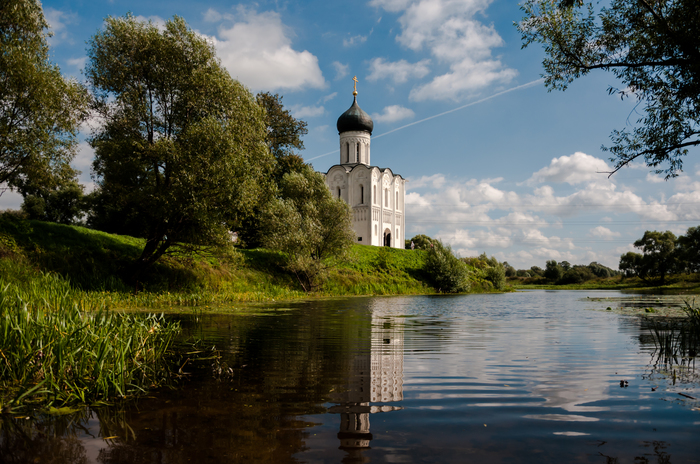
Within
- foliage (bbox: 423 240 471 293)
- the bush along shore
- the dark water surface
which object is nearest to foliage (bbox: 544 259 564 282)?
the bush along shore

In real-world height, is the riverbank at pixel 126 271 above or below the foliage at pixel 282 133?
below

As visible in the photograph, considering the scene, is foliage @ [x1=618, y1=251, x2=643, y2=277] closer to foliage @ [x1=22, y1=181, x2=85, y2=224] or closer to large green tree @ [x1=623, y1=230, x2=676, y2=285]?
large green tree @ [x1=623, y1=230, x2=676, y2=285]

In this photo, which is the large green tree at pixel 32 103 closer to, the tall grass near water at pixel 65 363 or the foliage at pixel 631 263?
the tall grass near water at pixel 65 363

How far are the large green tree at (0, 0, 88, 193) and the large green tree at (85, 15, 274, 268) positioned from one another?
56.6 inches

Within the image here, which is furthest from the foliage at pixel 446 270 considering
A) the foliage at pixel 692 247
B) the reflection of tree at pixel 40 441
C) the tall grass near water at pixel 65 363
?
the reflection of tree at pixel 40 441

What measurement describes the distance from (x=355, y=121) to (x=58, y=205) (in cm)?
4116

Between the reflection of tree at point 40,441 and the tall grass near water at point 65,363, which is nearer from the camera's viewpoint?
the reflection of tree at point 40,441

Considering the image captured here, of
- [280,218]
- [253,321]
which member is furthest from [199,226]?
[280,218]

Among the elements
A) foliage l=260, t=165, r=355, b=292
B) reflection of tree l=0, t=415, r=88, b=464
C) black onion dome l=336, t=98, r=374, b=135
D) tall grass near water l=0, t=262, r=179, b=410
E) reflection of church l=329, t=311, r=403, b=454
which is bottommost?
reflection of church l=329, t=311, r=403, b=454

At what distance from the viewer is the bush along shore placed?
14.3 feet

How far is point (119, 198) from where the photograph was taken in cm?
Answer: 1995

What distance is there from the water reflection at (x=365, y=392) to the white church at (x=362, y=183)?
188 ft

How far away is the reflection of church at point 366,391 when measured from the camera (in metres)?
3.23

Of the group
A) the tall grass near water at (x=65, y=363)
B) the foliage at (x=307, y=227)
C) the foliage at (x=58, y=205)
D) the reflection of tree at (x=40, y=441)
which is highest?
the foliage at (x=58, y=205)
